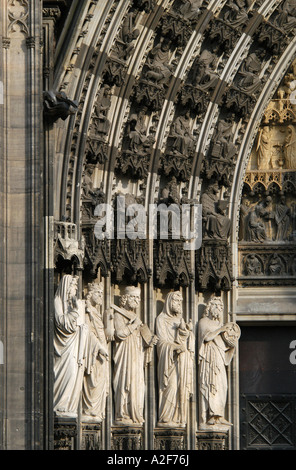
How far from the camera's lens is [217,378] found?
22906mm

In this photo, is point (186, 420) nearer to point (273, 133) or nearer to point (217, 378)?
point (217, 378)

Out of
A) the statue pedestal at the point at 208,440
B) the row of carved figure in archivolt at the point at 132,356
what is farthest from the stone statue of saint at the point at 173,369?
the statue pedestal at the point at 208,440

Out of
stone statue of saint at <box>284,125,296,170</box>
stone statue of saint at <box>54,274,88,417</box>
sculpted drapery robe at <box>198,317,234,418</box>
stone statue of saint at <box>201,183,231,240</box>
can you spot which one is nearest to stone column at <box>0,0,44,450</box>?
stone statue of saint at <box>54,274,88,417</box>

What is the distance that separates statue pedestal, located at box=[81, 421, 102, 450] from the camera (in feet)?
70.9

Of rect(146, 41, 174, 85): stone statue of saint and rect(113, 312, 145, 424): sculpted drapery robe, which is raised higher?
rect(146, 41, 174, 85): stone statue of saint

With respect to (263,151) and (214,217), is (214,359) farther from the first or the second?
(263,151)

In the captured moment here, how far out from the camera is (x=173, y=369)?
2258 centimetres

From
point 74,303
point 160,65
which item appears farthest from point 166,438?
point 160,65

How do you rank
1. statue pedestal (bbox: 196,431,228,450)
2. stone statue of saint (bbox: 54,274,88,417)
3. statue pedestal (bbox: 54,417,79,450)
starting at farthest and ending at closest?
statue pedestal (bbox: 196,431,228,450)
stone statue of saint (bbox: 54,274,88,417)
statue pedestal (bbox: 54,417,79,450)

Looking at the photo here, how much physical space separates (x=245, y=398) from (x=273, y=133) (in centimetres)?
385

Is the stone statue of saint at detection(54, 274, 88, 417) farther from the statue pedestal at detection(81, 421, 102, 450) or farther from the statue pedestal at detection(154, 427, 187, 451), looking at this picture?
the statue pedestal at detection(154, 427, 187, 451)

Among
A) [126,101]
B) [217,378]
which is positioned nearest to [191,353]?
[217,378]

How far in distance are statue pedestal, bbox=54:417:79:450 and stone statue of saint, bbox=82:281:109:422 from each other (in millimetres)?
746

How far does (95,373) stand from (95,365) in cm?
10
